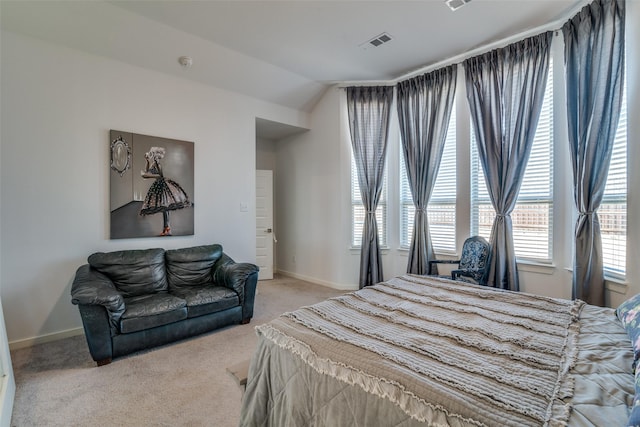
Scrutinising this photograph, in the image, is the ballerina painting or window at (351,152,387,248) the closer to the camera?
the ballerina painting

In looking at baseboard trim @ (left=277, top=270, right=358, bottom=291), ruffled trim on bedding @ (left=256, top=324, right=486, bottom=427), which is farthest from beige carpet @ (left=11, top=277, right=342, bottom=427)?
baseboard trim @ (left=277, top=270, right=358, bottom=291)

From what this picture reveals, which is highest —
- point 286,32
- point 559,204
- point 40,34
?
point 286,32

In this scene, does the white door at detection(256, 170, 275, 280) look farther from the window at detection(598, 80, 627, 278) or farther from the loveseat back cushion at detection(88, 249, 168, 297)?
the window at detection(598, 80, 627, 278)

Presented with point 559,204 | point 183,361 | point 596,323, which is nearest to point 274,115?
point 183,361

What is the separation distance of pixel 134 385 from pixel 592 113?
4.43 m

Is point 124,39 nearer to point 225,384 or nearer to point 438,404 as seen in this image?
point 225,384

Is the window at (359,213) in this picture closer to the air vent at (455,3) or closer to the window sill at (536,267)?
the window sill at (536,267)

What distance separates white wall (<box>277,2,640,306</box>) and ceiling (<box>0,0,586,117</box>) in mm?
711

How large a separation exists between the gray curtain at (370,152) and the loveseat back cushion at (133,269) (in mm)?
2774

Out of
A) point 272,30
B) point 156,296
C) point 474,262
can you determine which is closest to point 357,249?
point 474,262

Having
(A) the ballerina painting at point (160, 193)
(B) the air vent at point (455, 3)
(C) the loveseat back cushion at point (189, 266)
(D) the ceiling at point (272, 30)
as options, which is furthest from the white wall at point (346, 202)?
(A) the ballerina painting at point (160, 193)

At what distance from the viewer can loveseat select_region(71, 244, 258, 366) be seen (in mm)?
2359

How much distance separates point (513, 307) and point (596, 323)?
0.36 meters

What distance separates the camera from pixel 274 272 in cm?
586
